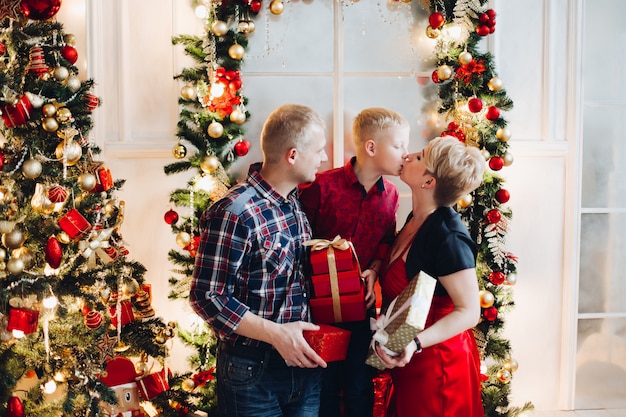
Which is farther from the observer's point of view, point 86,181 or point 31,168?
point 86,181

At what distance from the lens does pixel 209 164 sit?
8.75 ft

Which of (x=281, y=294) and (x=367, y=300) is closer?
(x=281, y=294)

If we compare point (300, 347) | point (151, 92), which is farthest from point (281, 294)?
point (151, 92)

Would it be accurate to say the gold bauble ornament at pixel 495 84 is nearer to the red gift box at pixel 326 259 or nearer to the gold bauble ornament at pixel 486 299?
the gold bauble ornament at pixel 486 299

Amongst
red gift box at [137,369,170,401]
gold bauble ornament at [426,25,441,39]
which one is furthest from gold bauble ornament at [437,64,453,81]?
red gift box at [137,369,170,401]

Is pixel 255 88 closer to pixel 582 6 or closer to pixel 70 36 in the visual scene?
pixel 70 36

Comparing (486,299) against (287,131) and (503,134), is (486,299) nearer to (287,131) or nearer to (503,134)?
(503,134)

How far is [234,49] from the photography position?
2740mm

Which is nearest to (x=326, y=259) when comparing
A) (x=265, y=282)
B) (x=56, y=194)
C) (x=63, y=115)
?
(x=265, y=282)

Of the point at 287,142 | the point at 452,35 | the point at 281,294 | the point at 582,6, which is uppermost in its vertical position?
the point at 582,6

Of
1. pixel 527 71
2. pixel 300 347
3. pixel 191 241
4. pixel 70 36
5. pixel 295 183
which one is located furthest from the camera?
pixel 527 71

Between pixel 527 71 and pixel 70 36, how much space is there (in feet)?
7.13

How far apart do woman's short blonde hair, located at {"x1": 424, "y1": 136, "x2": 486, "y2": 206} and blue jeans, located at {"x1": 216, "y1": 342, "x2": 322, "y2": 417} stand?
2.41 ft

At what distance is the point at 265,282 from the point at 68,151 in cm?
98
